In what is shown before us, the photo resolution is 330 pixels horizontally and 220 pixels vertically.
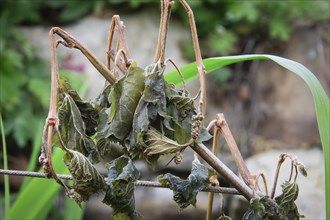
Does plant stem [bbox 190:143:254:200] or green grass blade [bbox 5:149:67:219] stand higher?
plant stem [bbox 190:143:254:200]

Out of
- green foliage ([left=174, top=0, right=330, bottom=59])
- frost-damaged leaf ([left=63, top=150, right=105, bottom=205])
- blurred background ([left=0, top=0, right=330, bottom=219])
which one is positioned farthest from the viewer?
green foliage ([left=174, top=0, right=330, bottom=59])

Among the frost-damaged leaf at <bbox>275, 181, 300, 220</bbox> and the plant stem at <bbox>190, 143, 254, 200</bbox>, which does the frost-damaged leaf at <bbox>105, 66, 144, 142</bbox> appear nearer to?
the plant stem at <bbox>190, 143, 254, 200</bbox>

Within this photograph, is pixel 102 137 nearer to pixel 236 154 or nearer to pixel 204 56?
pixel 236 154

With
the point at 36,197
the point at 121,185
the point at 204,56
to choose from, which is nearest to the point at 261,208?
the point at 121,185

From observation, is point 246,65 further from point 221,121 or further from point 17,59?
point 221,121

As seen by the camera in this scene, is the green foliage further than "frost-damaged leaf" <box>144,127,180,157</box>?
Yes

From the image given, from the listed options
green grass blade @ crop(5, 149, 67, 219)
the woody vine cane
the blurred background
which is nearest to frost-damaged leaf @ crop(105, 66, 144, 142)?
the woody vine cane

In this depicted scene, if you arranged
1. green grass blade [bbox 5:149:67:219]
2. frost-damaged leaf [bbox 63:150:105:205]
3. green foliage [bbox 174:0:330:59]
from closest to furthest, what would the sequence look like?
frost-damaged leaf [bbox 63:150:105:205] → green grass blade [bbox 5:149:67:219] → green foliage [bbox 174:0:330:59]
